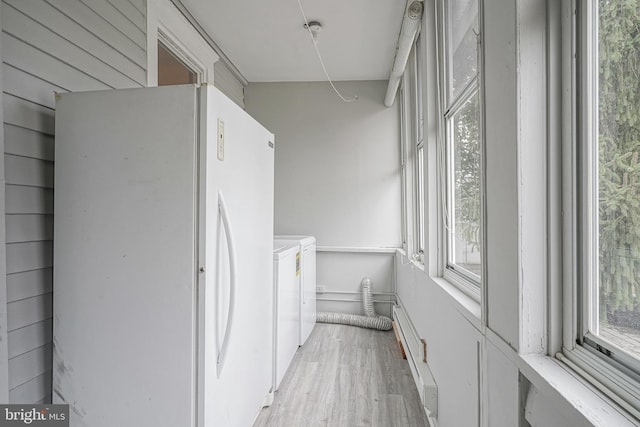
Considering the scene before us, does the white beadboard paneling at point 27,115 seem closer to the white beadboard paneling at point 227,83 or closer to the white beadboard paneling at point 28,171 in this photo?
the white beadboard paneling at point 28,171

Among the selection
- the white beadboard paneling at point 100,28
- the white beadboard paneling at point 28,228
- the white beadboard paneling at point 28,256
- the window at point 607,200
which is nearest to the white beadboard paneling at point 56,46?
the white beadboard paneling at point 100,28

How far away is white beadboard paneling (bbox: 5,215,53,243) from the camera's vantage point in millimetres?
1271

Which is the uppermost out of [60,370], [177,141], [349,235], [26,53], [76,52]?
[76,52]

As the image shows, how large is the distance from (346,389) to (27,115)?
233 cm

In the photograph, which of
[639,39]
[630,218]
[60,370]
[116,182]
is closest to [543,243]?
[630,218]

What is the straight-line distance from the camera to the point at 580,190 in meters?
0.80

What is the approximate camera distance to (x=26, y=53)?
1.33m

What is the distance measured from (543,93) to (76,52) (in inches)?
76.4

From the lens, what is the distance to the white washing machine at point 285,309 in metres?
2.20

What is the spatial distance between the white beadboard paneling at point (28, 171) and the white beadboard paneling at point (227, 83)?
2.03m

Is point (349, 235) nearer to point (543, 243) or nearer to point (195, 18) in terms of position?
point (195, 18)

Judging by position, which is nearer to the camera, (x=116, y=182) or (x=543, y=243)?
(x=543, y=243)

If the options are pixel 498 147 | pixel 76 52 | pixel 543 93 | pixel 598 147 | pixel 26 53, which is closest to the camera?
pixel 598 147

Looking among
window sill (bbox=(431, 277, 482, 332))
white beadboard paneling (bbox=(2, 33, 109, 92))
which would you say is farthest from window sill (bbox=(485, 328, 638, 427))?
white beadboard paneling (bbox=(2, 33, 109, 92))
